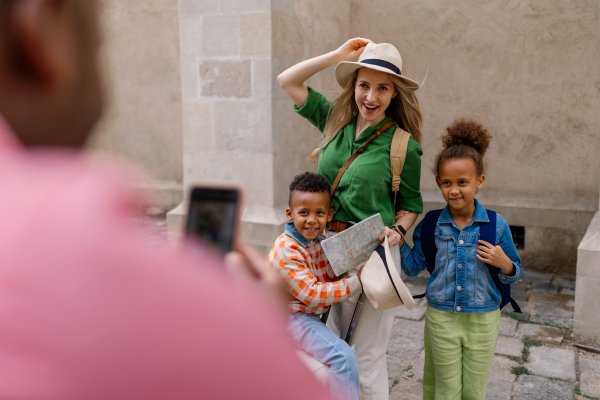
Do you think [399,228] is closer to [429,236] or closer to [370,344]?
[429,236]

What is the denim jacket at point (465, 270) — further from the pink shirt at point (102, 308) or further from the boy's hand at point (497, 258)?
the pink shirt at point (102, 308)

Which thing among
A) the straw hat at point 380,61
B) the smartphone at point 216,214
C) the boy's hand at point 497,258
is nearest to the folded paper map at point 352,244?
the boy's hand at point 497,258

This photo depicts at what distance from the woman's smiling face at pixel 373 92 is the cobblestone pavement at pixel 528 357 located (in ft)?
5.30

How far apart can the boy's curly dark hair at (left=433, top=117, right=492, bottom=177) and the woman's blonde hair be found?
0.14m

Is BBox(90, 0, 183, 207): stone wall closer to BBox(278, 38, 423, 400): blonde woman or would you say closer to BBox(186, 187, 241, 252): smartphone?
BBox(278, 38, 423, 400): blonde woman

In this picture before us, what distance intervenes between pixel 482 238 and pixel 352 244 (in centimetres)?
60

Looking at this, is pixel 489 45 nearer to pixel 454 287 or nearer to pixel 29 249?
pixel 454 287

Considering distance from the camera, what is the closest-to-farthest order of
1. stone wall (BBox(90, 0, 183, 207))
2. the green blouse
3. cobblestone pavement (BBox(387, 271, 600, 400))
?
1. the green blouse
2. cobblestone pavement (BBox(387, 271, 600, 400))
3. stone wall (BBox(90, 0, 183, 207))

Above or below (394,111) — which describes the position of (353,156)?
below

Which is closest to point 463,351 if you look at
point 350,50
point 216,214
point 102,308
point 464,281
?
point 464,281

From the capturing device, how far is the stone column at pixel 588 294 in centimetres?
335

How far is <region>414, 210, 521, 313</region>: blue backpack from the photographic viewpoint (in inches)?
89.5

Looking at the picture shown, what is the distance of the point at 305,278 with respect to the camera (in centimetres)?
204

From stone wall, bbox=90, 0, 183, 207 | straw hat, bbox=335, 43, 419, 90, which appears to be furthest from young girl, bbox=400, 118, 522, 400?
stone wall, bbox=90, 0, 183, 207
